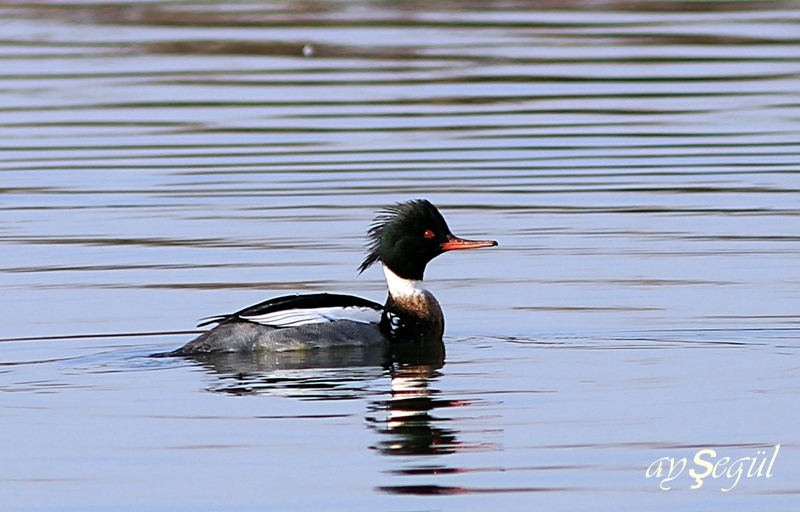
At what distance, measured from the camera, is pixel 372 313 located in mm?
10367

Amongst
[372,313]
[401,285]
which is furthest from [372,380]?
[401,285]

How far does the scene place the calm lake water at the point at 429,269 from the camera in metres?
7.55

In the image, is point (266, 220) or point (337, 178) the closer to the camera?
point (266, 220)

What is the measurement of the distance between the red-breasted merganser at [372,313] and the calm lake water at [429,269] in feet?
0.54

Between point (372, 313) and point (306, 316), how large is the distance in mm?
476

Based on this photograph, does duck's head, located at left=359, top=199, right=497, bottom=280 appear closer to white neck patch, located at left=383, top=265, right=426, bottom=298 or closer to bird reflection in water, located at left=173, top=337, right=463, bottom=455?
white neck patch, located at left=383, top=265, right=426, bottom=298

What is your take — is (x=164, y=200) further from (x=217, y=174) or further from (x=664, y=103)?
(x=664, y=103)

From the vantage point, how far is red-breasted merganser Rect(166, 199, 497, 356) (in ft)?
32.8

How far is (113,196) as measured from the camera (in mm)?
15703

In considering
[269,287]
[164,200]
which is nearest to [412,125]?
Answer: [164,200]

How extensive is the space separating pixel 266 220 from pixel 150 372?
16.9 feet
